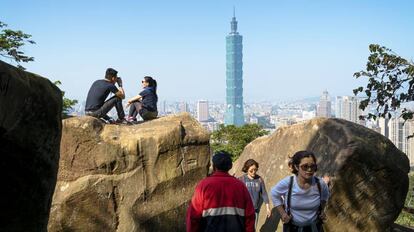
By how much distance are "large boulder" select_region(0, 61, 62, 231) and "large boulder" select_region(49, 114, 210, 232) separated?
3.01 m

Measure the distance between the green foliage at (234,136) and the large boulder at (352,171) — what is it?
16.9 metres

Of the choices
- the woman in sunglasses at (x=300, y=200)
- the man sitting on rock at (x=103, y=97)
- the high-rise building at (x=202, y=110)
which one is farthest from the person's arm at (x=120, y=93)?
the high-rise building at (x=202, y=110)

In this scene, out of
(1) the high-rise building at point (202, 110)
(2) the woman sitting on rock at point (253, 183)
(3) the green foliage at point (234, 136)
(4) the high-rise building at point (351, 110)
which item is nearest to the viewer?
(2) the woman sitting on rock at point (253, 183)

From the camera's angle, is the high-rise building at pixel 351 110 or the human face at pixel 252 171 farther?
the high-rise building at pixel 351 110

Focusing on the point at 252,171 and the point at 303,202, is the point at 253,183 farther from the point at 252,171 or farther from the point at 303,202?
the point at 303,202

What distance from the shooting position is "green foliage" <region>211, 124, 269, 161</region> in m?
25.7

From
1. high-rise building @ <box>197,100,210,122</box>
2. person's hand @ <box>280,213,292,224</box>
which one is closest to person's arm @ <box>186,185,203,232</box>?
person's hand @ <box>280,213,292,224</box>

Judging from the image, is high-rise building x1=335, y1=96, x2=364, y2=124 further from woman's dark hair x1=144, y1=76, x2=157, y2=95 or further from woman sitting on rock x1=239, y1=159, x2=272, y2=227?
woman's dark hair x1=144, y1=76, x2=157, y2=95

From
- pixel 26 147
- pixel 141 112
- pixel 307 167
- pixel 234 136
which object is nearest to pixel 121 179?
pixel 141 112

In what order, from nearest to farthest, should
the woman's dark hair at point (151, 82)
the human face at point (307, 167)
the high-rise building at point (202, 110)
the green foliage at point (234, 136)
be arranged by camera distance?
the human face at point (307, 167), the woman's dark hair at point (151, 82), the green foliage at point (234, 136), the high-rise building at point (202, 110)

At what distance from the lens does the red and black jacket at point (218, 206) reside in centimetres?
405

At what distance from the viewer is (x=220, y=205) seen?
405 centimetres

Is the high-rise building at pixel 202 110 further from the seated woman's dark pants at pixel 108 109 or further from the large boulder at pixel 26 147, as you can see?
the large boulder at pixel 26 147

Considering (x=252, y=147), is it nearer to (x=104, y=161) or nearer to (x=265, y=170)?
(x=265, y=170)
